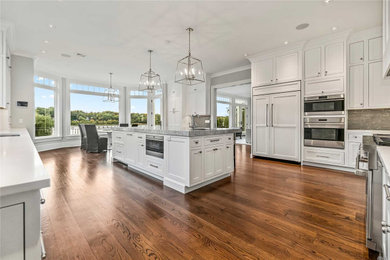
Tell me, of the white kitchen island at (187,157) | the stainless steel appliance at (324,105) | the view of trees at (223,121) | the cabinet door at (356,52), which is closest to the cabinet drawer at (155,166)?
the white kitchen island at (187,157)

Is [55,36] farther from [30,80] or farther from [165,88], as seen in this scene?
[165,88]

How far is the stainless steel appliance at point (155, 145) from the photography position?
309 centimetres

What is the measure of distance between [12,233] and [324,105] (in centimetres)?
495

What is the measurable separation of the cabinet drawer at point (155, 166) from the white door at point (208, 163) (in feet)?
2.60

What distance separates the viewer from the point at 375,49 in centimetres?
358

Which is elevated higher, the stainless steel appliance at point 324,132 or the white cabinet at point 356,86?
the white cabinet at point 356,86

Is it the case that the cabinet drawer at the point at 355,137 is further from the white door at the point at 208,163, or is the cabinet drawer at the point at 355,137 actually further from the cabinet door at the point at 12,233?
the cabinet door at the point at 12,233

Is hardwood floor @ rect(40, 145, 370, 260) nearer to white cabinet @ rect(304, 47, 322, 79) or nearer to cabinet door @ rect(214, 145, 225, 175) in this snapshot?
cabinet door @ rect(214, 145, 225, 175)

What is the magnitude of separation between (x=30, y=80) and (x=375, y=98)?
8694mm

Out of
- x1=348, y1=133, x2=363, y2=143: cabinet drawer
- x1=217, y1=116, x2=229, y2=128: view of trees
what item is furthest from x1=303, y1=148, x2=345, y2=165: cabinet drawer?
x1=217, y1=116, x2=229, y2=128: view of trees

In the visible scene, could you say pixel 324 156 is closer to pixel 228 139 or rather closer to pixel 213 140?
pixel 228 139

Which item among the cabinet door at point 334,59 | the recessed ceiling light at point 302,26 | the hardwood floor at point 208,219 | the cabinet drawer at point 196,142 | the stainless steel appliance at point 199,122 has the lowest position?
the hardwood floor at point 208,219

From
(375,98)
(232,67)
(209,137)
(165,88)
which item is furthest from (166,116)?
(375,98)

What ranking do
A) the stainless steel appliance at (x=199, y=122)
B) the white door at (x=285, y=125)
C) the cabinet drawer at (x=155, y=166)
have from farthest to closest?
the white door at (x=285, y=125) < the stainless steel appliance at (x=199, y=122) < the cabinet drawer at (x=155, y=166)
